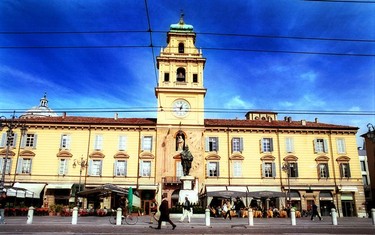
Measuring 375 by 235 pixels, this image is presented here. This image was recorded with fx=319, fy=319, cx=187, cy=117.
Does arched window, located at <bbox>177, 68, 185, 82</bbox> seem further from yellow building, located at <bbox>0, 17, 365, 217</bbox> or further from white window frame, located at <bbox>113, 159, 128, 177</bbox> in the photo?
white window frame, located at <bbox>113, 159, 128, 177</bbox>

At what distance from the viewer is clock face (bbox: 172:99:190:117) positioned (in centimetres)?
3972

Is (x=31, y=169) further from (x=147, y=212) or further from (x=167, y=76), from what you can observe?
(x=167, y=76)

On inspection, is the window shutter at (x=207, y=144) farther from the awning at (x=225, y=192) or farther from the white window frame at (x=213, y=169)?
the awning at (x=225, y=192)

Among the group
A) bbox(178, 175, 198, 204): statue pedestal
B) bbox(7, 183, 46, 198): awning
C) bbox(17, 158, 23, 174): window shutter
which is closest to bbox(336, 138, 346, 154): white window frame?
bbox(178, 175, 198, 204): statue pedestal

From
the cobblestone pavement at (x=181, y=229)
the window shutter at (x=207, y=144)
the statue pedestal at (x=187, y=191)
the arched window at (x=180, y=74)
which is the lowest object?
the cobblestone pavement at (x=181, y=229)

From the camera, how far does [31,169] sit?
37.0 meters

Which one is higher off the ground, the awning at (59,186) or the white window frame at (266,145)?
the white window frame at (266,145)

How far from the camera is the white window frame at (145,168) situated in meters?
37.5

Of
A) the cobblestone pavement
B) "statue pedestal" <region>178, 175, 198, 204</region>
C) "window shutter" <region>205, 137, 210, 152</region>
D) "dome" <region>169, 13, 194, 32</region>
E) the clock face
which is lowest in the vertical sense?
the cobblestone pavement

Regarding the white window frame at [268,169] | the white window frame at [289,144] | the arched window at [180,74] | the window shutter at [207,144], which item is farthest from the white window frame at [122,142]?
the white window frame at [289,144]

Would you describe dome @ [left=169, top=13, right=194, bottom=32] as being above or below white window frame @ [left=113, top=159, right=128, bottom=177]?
above

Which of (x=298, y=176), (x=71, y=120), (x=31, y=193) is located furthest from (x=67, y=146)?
(x=298, y=176)

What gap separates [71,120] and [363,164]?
4888cm

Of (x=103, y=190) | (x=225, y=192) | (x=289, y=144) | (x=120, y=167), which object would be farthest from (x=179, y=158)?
(x=289, y=144)
